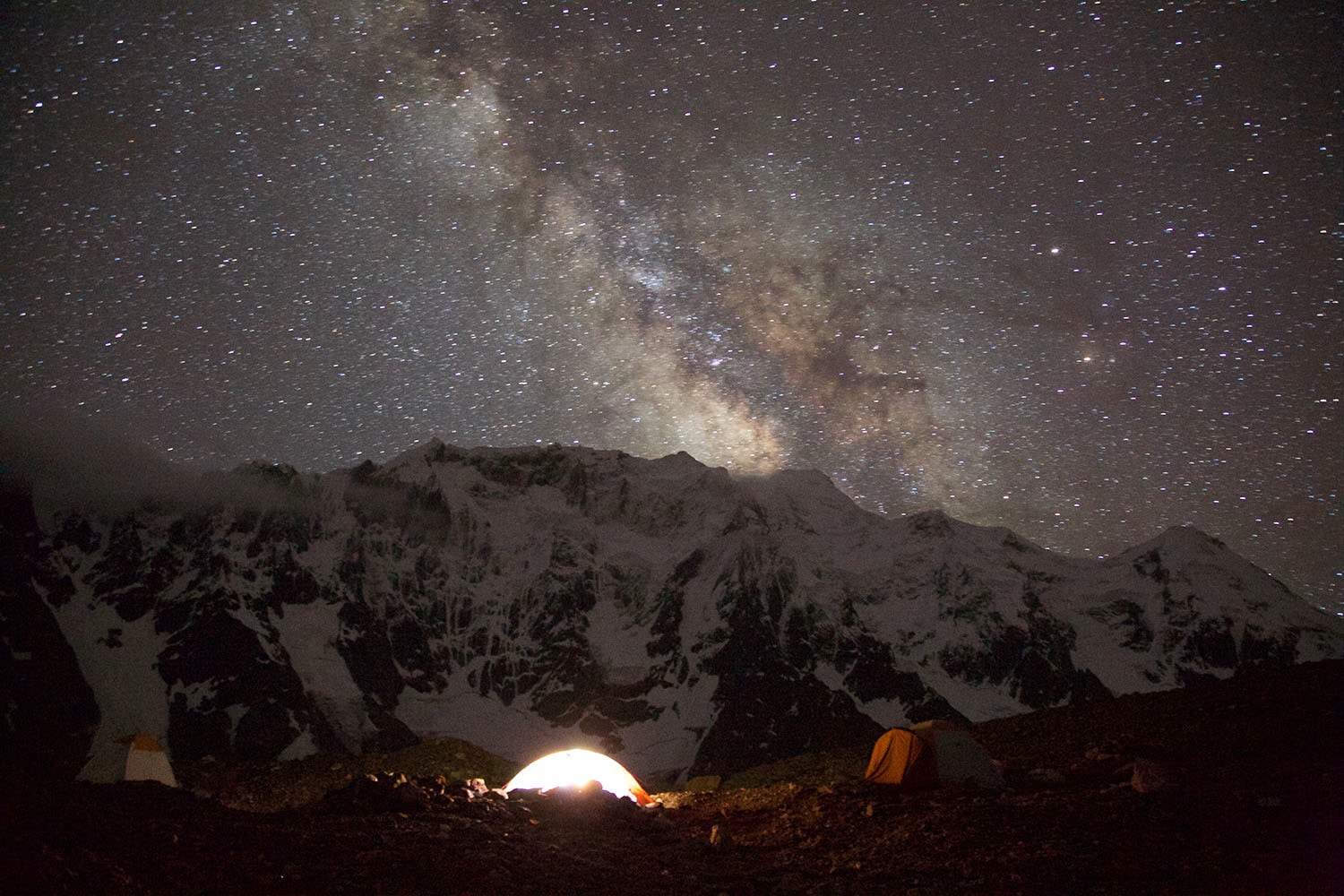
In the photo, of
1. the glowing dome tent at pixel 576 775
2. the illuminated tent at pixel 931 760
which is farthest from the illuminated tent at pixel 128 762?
the illuminated tent at pixel 931 760

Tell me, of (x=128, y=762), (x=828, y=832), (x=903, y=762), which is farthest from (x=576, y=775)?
(x=128, y=762)

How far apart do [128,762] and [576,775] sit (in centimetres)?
2662

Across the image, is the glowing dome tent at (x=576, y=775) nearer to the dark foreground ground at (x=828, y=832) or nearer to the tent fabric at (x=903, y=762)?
the dark foreground ground at (x=828, y=832)

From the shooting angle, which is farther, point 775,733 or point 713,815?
point 775,733

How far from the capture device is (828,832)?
1484cm

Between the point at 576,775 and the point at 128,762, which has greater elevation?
the point at 576,775

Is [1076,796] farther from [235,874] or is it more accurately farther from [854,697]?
[854,697]

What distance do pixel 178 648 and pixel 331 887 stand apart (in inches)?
7420

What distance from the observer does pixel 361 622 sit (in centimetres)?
19738

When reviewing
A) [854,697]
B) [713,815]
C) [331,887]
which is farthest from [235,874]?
[854,697]

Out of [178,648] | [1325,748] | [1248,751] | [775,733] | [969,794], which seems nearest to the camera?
[1325,748]

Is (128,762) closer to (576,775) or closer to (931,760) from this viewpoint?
(576,775)

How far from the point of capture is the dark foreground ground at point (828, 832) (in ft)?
30.6

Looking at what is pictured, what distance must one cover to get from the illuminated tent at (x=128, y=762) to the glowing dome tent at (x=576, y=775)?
23303mm
